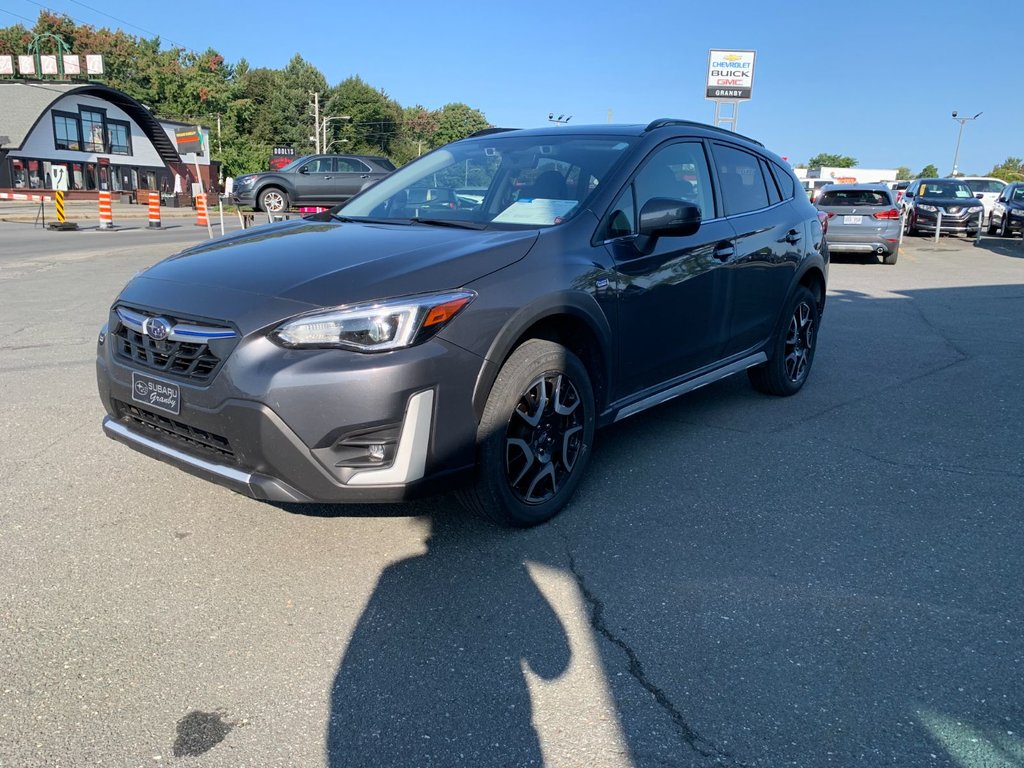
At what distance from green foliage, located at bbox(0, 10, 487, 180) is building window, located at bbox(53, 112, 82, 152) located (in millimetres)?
14684

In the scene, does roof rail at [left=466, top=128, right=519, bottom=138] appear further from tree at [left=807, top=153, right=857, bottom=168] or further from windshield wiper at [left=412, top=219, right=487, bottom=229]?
tree at [left=807, top=153, right=857, bottom=168]

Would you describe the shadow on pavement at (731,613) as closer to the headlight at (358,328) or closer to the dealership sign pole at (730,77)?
the headlight at (358,328)

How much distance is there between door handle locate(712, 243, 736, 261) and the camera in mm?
4531

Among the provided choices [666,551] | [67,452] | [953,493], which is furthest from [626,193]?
[67,452]

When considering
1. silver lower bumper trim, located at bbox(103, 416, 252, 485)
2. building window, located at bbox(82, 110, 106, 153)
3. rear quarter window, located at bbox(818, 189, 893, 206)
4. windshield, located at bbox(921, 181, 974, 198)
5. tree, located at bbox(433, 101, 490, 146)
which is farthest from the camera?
tree, located at bbox(433, 101, 490, 146)

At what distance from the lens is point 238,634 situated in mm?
2770

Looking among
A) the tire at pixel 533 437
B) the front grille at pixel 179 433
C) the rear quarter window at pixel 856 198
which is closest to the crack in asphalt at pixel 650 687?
the tire at pixel 533 437

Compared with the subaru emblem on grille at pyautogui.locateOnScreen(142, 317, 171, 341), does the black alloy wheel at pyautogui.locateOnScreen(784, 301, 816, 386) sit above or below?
below

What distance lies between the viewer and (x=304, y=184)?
21781mm

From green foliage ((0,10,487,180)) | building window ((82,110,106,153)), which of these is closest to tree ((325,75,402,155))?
green foliage ((0,10,487,180))

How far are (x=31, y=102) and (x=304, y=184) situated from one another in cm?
3837

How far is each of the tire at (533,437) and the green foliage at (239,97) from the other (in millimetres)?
70332

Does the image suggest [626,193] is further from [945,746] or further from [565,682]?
[945,746]

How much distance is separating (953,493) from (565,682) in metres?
2.67
